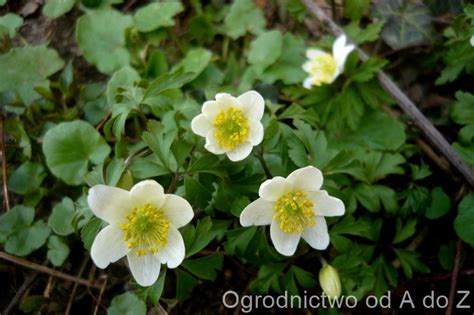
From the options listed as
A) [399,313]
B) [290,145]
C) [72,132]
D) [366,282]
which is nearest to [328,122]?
[290,145]

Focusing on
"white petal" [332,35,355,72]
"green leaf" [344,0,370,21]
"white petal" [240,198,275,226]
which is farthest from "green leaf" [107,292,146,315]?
"green leaf" [344,0,370,21]

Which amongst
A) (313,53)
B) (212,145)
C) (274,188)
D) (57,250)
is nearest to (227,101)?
(212,145)

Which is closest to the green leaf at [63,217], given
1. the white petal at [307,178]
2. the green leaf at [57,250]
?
the green leaf at [57,250]

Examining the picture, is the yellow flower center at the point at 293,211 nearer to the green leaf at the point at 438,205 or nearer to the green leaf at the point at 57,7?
the green leaf at the point at 438,205

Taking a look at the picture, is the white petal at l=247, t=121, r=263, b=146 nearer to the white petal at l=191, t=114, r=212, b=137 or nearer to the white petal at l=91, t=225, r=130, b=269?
the white petal at l=191, t=114, r=212, b=137

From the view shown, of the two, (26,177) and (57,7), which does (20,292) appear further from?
(57,7)

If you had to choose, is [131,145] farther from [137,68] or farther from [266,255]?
[266,255]
